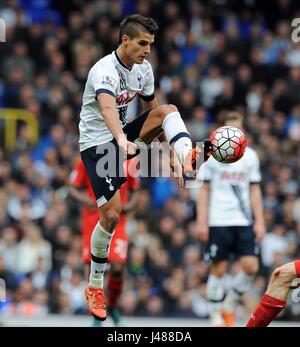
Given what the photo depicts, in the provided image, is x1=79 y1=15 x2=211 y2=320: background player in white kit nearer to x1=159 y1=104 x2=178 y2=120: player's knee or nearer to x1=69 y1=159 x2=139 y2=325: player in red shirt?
x1=159 y1=104 x2=178 y2=120: player's knee

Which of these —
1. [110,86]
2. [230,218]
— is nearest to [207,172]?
[230,218]

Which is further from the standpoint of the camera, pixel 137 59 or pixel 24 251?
pixel 24 251

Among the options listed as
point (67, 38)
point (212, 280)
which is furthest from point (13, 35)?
point (212, 280)

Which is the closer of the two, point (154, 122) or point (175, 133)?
point (175, 133)

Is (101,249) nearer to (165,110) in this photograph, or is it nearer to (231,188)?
(165,110)

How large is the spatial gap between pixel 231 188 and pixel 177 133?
295 centimetres

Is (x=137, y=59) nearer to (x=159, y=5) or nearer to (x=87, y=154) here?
(x=87, y=154)

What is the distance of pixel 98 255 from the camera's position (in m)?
9.66

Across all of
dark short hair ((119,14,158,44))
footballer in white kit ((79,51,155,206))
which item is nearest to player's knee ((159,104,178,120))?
footballer in white kit ((79,51,155,206))

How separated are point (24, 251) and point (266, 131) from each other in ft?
16.4

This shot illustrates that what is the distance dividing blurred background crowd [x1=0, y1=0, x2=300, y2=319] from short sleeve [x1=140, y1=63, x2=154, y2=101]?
196 inches

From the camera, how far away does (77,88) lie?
1800 cm

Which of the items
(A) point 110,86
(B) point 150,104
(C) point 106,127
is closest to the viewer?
(A) point 110,86

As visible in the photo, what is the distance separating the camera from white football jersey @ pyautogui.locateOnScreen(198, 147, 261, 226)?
11727 mm
